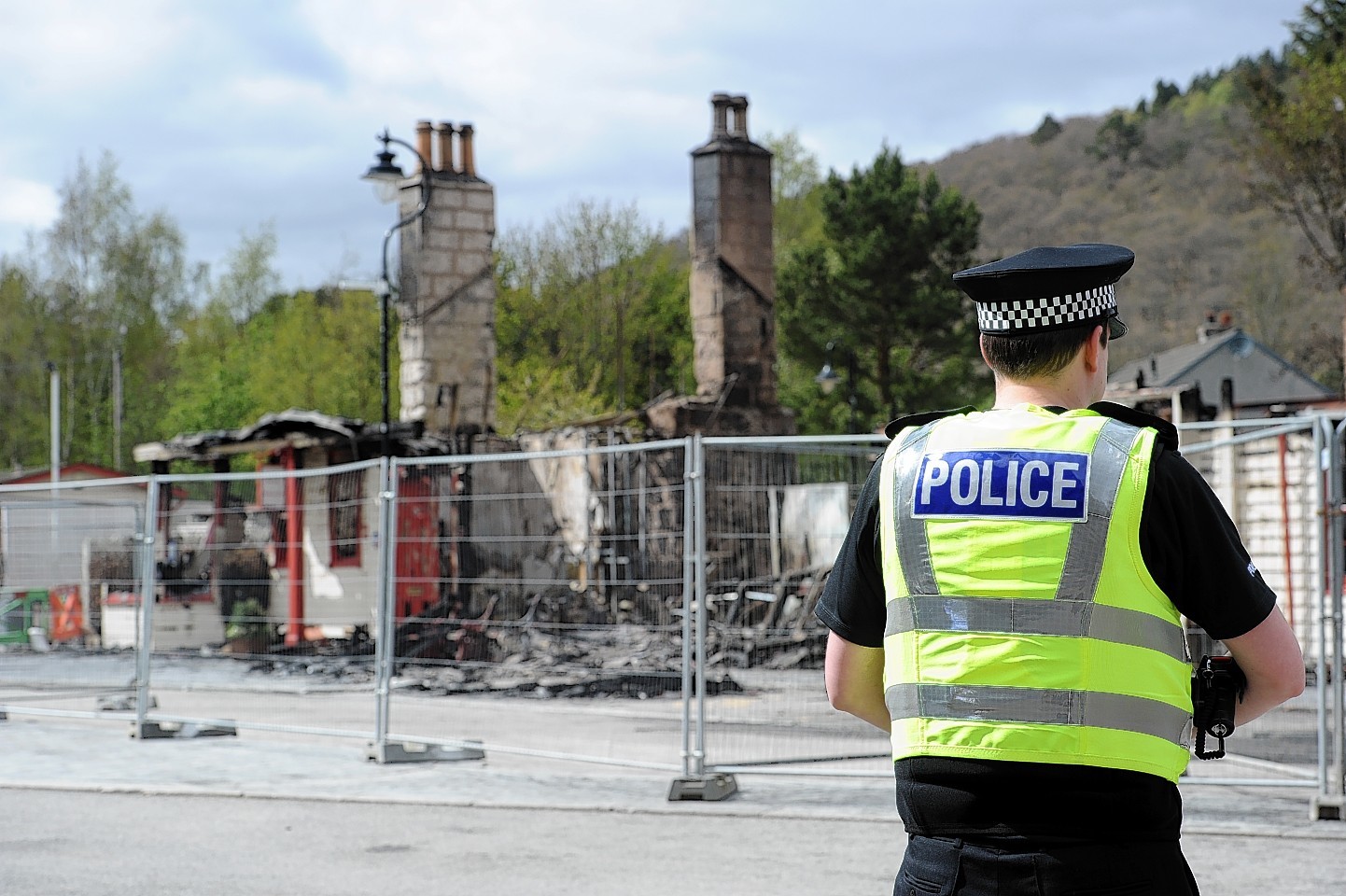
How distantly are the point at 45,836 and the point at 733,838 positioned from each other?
11.3ft

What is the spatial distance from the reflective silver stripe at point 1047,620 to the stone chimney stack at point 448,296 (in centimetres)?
2080

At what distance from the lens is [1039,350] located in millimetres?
2613

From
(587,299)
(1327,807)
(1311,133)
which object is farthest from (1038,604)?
(587,299)

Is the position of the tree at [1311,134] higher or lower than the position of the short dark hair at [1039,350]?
higher

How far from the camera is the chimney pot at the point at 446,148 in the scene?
2405 cm

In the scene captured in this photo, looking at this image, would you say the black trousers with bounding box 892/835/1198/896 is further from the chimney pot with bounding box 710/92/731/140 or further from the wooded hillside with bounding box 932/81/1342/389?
the wooded hillside with bounding box 932/81/1342/389

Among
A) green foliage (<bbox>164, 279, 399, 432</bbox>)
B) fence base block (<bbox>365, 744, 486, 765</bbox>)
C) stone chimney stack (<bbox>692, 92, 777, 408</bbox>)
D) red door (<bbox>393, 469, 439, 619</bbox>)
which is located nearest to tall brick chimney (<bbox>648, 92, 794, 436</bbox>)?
stone chimney stack (<bbox>692, 92, 777, 408</bbox>)

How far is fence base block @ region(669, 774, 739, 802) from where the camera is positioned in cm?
862

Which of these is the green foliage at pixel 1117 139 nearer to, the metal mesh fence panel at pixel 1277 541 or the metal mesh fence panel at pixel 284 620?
the metal mesh fence panel at pixel 1277 541

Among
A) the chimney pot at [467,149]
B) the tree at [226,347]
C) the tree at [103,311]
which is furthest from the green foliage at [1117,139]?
the chimney pot at [467,149]

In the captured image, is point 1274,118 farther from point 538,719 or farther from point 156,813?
point 156,813

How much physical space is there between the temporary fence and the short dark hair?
5158 mm

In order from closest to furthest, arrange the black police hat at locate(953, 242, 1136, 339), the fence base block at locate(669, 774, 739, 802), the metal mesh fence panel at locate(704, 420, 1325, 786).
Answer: the black police hat at locate(953, 242, 1136, 339)
the fence base block at locate(669, 774, 739, 802)
the metal mesh fence panel at locate(704, 420, 1325, 786)

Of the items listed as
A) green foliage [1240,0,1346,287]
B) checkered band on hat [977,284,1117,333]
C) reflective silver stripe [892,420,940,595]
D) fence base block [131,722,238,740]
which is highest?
green foliage [1240,0,1346,287]
